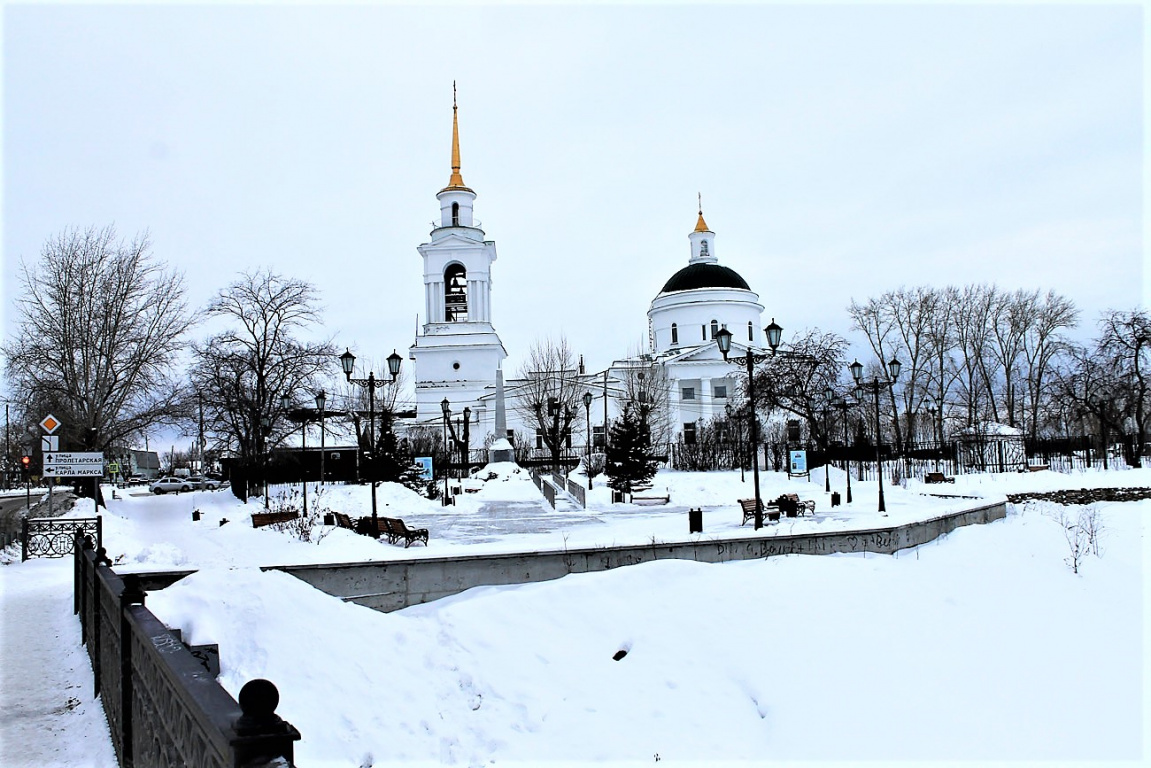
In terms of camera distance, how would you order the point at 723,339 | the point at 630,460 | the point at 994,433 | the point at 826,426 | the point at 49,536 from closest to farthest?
the point at 49,536 < the point at 723,339 < the point at 630,460 < the point at 826,426 < the point at 994,433

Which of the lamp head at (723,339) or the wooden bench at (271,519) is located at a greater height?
the lamp head at (723,339)

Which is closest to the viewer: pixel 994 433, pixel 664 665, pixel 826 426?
pixel 664 665

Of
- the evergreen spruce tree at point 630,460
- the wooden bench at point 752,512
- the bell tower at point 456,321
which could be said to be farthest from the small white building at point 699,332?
the wooden bench at point 752,512

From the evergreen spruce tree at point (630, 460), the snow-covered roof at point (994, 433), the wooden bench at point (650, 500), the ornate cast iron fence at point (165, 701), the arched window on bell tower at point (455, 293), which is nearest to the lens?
the ornate cast iron fence at point (165, 701)

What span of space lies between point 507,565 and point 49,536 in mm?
12017

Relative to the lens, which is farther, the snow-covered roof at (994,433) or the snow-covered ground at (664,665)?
the snow-covered roof at (994,433)

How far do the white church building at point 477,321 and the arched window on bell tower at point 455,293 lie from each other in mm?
86

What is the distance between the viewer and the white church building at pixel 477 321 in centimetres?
6988

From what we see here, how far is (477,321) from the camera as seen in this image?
71.4 metres

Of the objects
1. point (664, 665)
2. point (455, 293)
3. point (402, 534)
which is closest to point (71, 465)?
point (402, 534)

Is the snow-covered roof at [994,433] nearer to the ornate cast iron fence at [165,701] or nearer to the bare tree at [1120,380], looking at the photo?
the bare tree at [1120,380]

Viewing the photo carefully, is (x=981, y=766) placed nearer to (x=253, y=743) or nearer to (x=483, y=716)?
(x=483, y=716)

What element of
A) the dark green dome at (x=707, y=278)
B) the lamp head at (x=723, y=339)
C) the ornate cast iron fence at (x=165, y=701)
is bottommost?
the ornate cast iron fence at (x=165, y=701)

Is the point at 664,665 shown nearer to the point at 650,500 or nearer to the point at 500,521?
the point at 500,521
